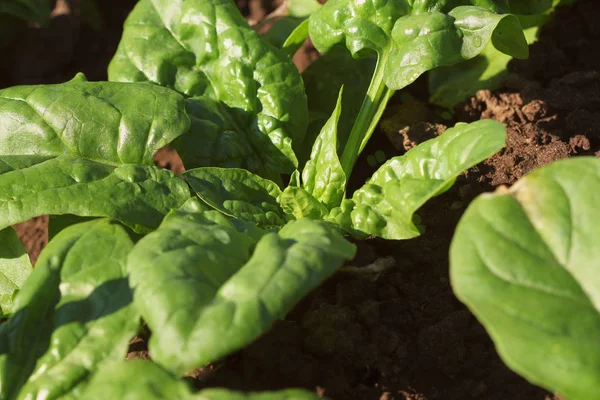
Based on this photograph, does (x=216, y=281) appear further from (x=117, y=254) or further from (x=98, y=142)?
(x=98, y=142)

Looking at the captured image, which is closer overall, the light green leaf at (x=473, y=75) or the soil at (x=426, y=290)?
the soil at (x=426, y=290)

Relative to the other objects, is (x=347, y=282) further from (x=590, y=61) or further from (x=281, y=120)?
(x=590, y=61)

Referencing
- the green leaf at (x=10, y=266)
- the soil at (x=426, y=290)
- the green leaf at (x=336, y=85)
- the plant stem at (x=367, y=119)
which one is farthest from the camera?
the green leaf at (x=336, y=85)

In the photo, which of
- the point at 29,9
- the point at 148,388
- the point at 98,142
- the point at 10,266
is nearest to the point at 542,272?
the point at 148,388

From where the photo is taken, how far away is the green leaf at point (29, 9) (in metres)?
3.39

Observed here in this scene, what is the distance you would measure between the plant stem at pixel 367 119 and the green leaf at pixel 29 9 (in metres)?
1.99

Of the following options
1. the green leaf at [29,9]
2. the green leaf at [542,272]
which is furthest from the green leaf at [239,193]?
the green leaf at [29,9]

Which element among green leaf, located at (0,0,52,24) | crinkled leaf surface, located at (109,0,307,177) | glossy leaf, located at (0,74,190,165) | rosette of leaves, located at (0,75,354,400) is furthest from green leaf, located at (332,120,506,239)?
green leaf, located at (0,0,52,24)

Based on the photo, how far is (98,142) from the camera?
2051 mm

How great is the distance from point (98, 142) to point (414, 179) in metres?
0.92

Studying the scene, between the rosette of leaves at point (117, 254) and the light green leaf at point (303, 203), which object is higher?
the rosette of leaves at point (117, 254)

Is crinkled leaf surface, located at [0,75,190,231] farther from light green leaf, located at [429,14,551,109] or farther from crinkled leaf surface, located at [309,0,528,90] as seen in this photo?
light green leaf, located at [429,14,551,109]

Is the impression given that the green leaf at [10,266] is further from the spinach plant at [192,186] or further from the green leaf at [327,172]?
the green leaf at [327,172]

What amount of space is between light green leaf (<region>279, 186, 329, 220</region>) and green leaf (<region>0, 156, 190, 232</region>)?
31cm
